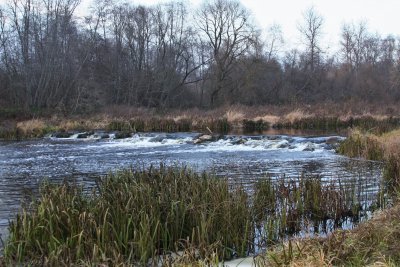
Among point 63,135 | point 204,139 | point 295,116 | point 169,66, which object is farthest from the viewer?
point 169,66

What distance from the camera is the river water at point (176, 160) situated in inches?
441

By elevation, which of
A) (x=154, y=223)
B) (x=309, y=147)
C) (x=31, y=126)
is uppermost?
(x=31, y=126)

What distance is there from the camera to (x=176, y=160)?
15.6 meters

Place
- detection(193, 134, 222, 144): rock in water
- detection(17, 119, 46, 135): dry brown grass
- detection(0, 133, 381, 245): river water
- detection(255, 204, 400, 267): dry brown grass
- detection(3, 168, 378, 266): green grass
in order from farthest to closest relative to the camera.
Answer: detection(17, 119, 46, 135): dry brown grass → detection(193, 134, 222, 144): rock in water → detection(0, 133, 381, 245): river water → detection(3, 168, 378, 266): green grass → detection(255, 204, 400, 267): dry brown grass

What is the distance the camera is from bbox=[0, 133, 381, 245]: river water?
1120cm

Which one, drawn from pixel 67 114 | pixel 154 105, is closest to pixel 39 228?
pixel 67 114

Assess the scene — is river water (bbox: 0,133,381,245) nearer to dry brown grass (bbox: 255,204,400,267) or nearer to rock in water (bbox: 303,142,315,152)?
rock in water (bbox: 303,142,315,152)

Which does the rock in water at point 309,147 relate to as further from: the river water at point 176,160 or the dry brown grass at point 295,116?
the dry brown grass at point 295,116

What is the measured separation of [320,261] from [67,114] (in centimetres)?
3426

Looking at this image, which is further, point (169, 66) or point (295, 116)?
point (169, 66)

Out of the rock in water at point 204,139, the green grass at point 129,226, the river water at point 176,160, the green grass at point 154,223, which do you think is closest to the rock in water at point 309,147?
the river water at point 176,160

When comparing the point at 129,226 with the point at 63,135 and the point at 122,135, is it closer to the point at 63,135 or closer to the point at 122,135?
the point at 122,135

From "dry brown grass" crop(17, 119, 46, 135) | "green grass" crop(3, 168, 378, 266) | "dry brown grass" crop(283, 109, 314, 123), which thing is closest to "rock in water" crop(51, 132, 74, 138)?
"dry brown grass" crop(17, 119, 46, 135)

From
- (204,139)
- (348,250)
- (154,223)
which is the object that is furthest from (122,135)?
(348,250)
